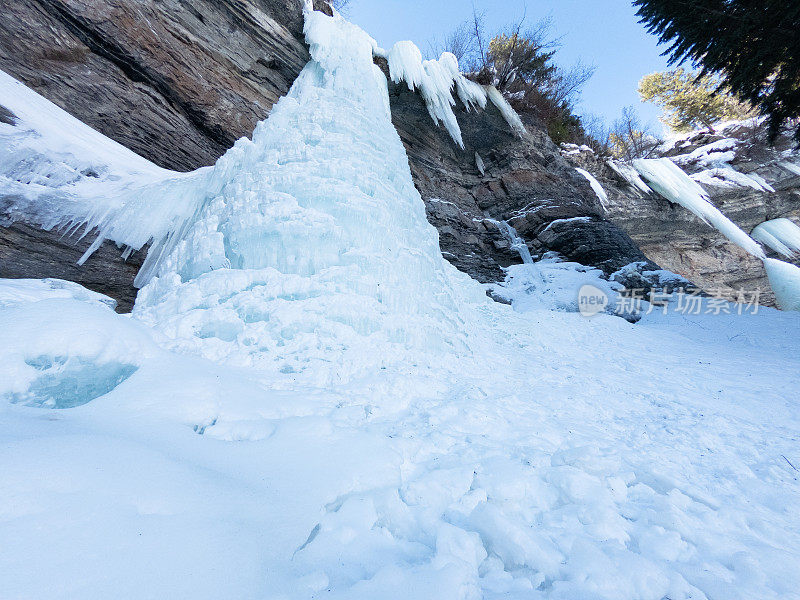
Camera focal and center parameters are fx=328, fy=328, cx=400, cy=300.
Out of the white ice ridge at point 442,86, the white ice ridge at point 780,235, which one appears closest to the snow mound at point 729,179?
the white ice ridge at point 780,235

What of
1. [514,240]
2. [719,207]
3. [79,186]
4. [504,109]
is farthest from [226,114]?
[719,207]

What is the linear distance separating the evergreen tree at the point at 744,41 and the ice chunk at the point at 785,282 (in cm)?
528

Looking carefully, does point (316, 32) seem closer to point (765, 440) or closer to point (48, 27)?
point (48, 27)

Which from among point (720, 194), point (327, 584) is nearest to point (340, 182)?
point (327, 584)

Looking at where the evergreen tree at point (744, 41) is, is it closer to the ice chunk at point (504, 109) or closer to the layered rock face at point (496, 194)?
the layered rock face at point (496, 194)

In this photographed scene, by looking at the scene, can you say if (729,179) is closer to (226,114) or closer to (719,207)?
(719,207)

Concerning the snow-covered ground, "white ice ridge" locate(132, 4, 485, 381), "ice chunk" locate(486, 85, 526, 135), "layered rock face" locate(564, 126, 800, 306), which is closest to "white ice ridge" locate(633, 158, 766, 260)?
"layered rock face" locate(564, 126, 800, 306)

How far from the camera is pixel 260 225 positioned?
119 inches

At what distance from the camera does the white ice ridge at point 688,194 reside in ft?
32.1

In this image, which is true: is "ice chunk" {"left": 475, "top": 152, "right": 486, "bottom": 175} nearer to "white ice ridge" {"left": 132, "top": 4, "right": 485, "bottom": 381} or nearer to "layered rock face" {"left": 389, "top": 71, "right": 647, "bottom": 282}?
"layered rock face" {"left": 389, "top": 71, "right": 647, "bottom": 282}

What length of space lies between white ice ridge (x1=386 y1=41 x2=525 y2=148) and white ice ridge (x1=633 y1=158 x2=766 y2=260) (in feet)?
15.3

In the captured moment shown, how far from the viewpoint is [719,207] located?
36.1ft

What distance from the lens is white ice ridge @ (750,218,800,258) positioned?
1084 cm

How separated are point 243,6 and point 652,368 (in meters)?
9.21
